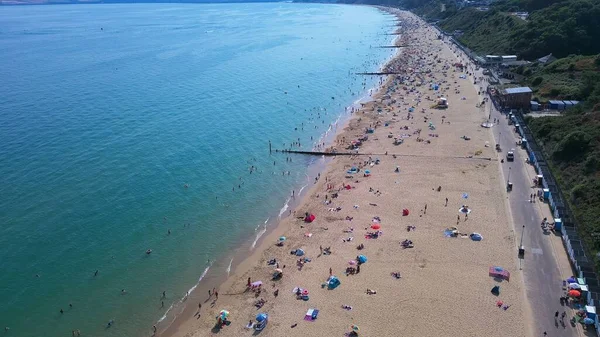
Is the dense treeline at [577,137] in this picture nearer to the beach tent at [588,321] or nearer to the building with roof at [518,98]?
the building with roof at [518,98]

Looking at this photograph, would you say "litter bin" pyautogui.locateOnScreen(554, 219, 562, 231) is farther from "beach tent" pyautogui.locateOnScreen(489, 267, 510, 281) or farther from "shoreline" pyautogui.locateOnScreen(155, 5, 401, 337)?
"shoreline" pyautogui.locateOnScreen(155, 5, 401, 337)

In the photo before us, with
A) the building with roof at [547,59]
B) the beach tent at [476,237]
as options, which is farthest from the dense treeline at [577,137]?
the beach tent at [476,237]

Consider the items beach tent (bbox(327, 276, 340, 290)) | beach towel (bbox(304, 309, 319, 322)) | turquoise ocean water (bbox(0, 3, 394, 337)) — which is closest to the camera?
beach towel (bbox(304, 309, 319, 322))

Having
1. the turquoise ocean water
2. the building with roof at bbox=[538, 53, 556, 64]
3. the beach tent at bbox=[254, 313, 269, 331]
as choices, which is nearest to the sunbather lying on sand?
the beach tent at bbox=[254, 313, 269, 331]

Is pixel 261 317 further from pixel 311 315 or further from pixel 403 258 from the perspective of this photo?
pixel 403 258

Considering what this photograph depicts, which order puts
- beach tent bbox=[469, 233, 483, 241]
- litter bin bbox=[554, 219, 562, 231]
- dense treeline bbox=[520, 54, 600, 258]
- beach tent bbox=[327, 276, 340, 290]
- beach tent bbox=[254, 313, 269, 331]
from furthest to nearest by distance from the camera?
dense treeline bbox=[520, 54, 600, 258], beach tent bbox=[469, 233, 483, 241], litter bin bbox=[554, 219, 562, 231], beach tent bbox=[327, 276, 340, 290], beach tent bbox=[254, 313, 269, 331]

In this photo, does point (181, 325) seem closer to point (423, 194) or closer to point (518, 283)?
point (518, 283)

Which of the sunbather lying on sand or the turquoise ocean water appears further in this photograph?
the turquoise ocean water

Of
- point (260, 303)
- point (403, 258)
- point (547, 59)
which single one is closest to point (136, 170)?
point (260, 303)
